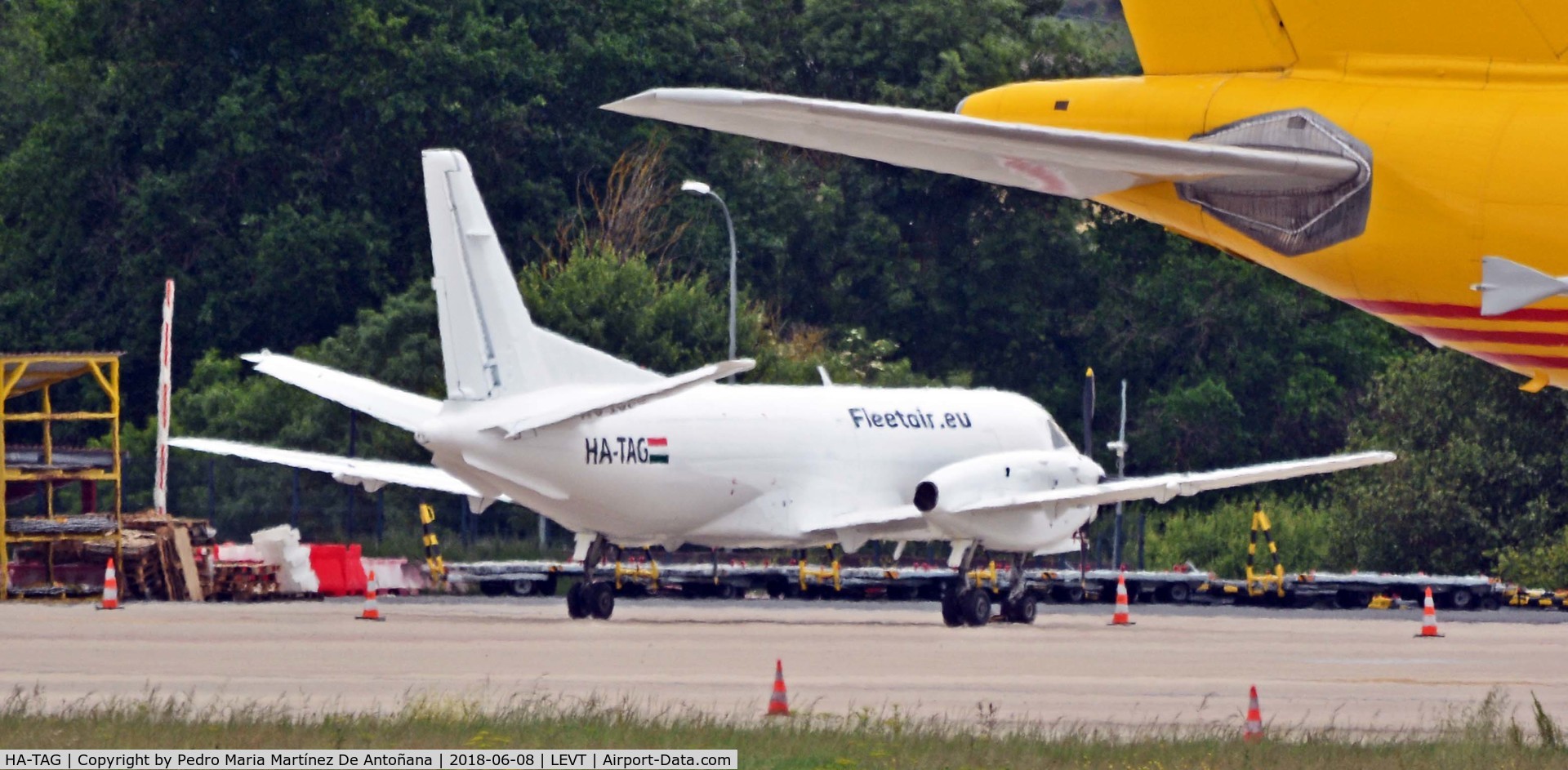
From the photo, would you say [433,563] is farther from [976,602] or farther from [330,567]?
[976,602]

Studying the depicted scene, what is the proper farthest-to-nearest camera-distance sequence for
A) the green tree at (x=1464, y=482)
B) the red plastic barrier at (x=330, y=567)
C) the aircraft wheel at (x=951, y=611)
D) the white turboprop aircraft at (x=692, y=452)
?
the green tree at (x=1464, y=482) < the red plastic barrier at (x=330, y=567) < the aircraft wheel at (x=951, y=611) < the white turboprop aircraft at (x=692, y=452)

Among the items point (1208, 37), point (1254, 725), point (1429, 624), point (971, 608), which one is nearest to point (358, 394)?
point (971, 608)

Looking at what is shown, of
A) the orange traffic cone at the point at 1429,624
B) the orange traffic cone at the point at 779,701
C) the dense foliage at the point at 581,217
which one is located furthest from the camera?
the dense foliage at the point at 581,217

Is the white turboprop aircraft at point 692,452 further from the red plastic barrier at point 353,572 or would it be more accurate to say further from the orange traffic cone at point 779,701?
the orange traffic cone at point 779,701

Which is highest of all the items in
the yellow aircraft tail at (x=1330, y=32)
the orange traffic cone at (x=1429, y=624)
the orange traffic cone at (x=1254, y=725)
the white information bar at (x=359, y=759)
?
the yellow aircraft tail at (x=1330, y=32)

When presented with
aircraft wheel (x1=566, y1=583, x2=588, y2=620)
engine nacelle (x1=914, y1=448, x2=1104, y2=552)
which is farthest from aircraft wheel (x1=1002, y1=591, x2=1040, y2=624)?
aircraft wheel (x1=566, y1=583, x2=588, y2=620)

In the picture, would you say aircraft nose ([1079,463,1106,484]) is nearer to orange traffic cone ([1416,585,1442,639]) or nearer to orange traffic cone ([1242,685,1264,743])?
orange traffic cone ([1416,585,1442,639])

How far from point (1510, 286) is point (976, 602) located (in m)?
19.3

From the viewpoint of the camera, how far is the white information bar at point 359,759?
12.2 metres

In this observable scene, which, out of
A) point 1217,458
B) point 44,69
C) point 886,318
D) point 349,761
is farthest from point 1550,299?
point 44,69

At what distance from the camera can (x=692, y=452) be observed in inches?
1163

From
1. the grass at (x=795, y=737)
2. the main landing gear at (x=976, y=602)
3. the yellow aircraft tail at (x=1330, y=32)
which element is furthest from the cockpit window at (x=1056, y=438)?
the yellow aircraft tail at (x=1330, y=32)

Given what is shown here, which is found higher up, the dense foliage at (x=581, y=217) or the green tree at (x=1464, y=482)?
the dense foliage at (x=581, y=217)

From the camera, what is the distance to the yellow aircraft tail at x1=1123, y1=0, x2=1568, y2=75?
11.9m
